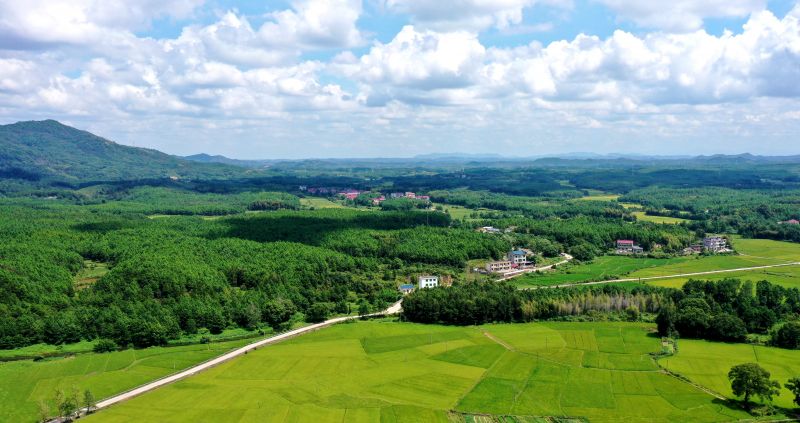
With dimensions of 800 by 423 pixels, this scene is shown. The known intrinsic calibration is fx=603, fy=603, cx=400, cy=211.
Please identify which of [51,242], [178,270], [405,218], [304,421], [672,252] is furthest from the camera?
[405,218]

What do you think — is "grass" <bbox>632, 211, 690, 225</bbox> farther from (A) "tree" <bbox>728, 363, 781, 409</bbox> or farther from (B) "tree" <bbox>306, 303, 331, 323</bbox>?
(A) "tree" <bbox>728, 363, 781, 409</bbox>

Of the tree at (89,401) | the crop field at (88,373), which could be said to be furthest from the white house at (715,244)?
the tree at (89,401)

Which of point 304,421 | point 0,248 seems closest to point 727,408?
point 304,421

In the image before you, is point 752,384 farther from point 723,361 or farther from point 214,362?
point 214,362

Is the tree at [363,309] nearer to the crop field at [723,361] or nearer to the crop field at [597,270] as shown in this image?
the crop field at [597,270]

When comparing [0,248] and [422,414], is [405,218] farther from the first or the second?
[422,414]

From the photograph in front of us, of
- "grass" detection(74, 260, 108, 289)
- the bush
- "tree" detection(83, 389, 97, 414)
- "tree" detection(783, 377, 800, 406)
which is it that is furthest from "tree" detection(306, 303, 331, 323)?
"tree" detection(783, 377, 800, 406)

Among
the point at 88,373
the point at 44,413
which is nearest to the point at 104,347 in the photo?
the point at 88,373
